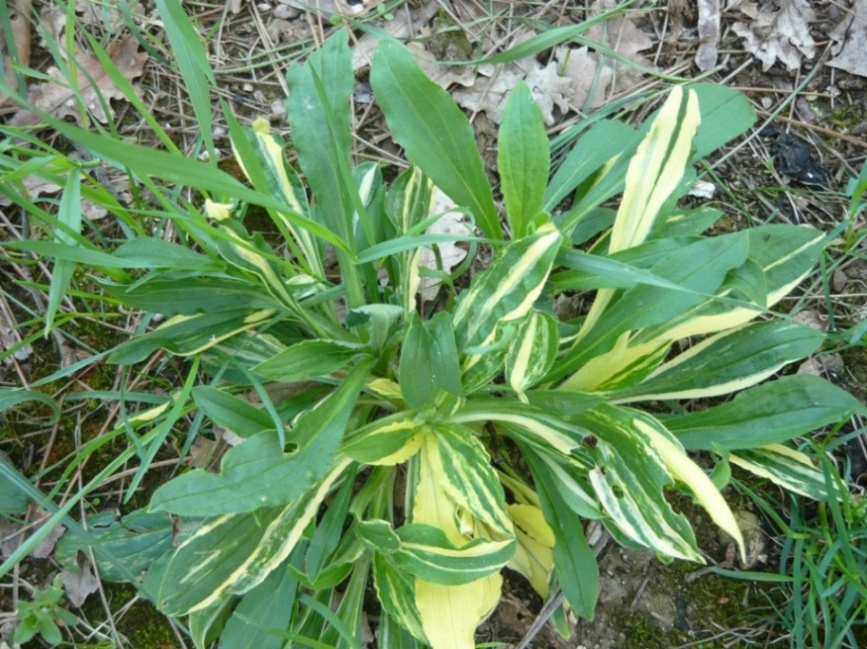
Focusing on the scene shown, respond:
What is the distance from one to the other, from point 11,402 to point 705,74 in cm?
158

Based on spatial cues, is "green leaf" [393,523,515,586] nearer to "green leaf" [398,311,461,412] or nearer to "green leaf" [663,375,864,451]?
"green leaf" [398,311,461,412]

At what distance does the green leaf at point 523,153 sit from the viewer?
3.63 ft

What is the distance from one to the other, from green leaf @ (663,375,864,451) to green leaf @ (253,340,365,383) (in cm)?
61

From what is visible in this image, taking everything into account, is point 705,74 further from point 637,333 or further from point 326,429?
point 326,429

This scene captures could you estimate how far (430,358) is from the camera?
101 cm

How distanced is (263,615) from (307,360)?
0.49m

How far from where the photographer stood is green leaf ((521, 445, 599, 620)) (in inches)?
47.5

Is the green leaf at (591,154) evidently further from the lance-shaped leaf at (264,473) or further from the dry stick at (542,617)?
the dry stick at (542,617)

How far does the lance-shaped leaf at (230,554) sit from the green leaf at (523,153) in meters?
0.58

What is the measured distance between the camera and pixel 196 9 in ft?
5.17

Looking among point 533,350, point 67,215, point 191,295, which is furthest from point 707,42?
point 67,215

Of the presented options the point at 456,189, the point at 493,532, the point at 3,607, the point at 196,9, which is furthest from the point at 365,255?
the point at 3,607

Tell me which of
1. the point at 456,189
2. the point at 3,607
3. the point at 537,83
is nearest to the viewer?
the point at 456,189

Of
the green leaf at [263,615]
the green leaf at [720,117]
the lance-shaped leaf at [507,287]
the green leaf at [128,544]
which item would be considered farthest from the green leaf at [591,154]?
the green leaf at [128,544]
